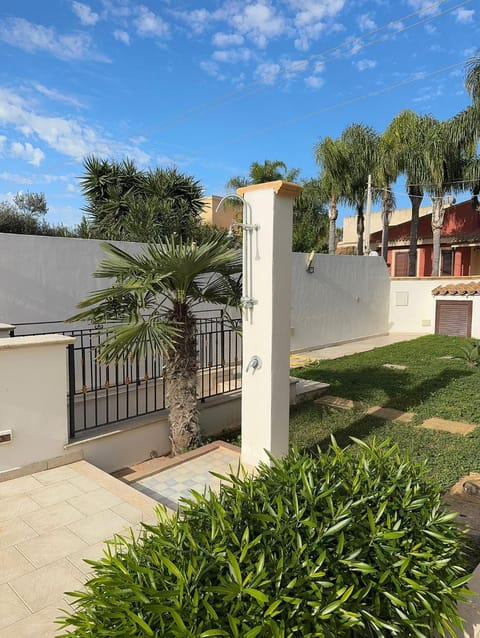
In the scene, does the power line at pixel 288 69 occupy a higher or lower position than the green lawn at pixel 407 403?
higher

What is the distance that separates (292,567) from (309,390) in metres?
6.11

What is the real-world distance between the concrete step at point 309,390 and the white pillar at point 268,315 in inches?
118

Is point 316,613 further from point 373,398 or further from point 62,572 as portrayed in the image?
point 373,398

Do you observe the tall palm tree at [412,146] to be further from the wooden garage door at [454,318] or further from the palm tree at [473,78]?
the wooden garage door at [454,318]

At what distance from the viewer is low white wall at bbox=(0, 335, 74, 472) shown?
4219 millimetres

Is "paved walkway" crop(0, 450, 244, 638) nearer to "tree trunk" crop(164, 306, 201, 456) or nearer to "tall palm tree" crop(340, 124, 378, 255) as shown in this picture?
"tree trunk" crop(164, 306, 201, 456)

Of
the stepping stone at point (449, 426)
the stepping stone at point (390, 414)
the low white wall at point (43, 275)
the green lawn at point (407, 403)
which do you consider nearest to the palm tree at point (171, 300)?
the green lawn at point (407, 403)

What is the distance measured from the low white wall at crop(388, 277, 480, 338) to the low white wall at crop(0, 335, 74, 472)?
15349 mm

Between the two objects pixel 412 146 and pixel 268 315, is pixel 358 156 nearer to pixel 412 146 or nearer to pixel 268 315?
pixel 412 146

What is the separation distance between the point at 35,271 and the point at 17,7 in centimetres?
1046

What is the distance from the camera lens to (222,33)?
14758 millimetres

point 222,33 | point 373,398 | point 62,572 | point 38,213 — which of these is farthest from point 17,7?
point 62,572

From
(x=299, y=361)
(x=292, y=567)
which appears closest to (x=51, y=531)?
(x=292, y=567)

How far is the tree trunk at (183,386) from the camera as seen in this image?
5.32 metres
